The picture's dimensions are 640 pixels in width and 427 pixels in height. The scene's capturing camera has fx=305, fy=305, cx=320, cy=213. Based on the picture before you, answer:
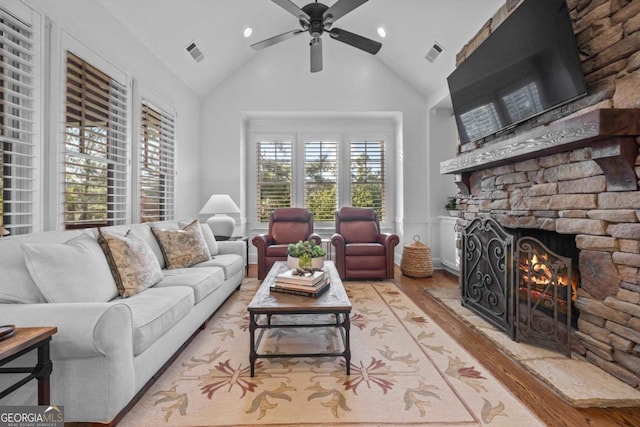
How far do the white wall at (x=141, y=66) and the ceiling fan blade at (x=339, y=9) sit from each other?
2044mm

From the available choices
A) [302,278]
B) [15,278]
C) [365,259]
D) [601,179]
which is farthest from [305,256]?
[601,179]

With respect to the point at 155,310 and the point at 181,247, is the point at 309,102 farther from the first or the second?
the point at 155,310

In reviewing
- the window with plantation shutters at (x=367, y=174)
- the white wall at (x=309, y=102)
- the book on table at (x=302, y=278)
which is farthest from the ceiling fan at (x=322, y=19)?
the window with plantation shutters at (x=367, y=174)

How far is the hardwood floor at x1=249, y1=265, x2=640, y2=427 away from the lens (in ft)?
5.11

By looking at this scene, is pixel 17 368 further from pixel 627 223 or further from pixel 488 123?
pixel 488 123

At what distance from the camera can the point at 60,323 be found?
54.1 inches

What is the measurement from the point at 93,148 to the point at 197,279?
4.95 feet

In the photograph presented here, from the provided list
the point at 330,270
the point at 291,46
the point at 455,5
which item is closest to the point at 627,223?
the point at 330,270

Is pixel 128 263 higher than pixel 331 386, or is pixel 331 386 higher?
pixel 128 263

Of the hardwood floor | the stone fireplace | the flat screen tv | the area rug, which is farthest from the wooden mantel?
the area rug

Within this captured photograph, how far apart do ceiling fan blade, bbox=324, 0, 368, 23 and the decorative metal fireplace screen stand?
2219mm

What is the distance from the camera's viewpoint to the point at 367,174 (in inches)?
227

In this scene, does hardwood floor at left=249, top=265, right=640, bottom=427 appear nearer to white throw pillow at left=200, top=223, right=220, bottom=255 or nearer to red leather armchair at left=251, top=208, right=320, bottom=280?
red leather armchair at left=251, top=208, right=320, bottom=280

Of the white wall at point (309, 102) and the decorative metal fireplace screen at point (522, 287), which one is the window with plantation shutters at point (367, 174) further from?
the decorative metal fireplace screen at point (522, 287)
